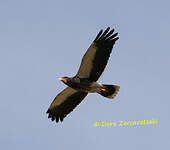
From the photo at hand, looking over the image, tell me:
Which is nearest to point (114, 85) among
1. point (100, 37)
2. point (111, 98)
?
point (111, 98)

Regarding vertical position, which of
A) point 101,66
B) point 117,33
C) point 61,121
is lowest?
point 61,121

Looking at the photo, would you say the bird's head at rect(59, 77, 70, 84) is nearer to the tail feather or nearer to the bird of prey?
the bird of prey

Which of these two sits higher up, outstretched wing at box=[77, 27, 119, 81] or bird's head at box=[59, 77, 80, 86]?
outstretched wing at box=[77, 27, 119, 81]

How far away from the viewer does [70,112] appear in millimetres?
18656

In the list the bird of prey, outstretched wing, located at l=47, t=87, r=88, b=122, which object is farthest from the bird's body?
outstretched wing, located at l=47, t=87, r=88, b=122

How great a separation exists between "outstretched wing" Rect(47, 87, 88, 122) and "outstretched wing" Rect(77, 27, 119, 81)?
1.00 meters

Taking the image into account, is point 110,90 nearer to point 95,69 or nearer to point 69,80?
point 95,69

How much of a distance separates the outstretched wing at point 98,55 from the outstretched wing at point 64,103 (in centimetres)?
100

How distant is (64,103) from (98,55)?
7.65 feet

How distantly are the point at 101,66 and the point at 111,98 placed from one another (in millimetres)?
1066

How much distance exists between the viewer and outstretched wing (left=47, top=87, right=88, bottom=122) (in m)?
18.4

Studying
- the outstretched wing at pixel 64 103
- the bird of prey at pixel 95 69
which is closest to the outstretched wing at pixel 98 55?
the bird of prey at pixel 95 69

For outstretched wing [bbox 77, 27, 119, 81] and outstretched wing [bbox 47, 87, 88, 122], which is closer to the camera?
outstretched wing [bbox 77, 27, 119, 81]

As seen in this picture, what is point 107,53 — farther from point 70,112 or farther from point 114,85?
point 70,112
